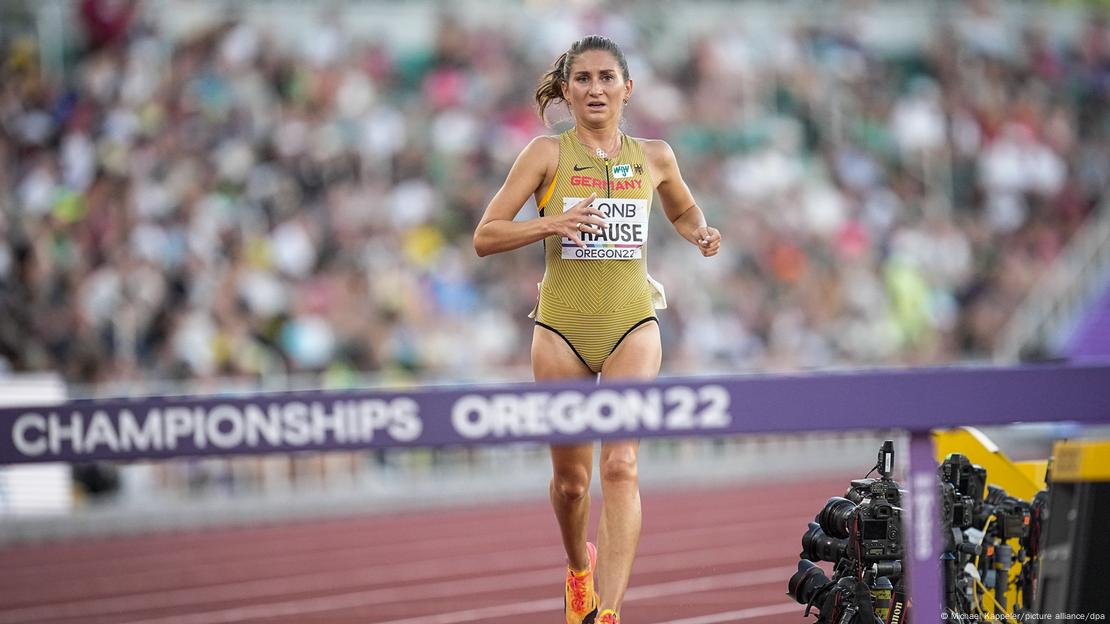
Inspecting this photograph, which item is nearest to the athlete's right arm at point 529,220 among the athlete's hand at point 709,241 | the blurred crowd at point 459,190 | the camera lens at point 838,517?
the athlete's hand at point 709,241

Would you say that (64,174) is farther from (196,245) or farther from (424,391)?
(424,391)

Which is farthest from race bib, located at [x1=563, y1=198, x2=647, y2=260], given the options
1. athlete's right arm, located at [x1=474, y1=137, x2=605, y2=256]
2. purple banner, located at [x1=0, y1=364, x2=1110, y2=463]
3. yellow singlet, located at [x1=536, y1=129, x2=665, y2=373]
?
purple banner, located at [x1=0, y1=364, x2=1110, y2=463]

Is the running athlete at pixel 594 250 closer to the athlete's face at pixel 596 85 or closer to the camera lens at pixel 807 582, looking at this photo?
the athlete's face at pixel 596 85

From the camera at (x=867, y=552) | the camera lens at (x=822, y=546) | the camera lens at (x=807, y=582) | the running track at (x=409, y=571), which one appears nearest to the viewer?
the camera at (x=867, y=552)

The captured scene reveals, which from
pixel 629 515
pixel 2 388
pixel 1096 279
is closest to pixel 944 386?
pixel 629 515

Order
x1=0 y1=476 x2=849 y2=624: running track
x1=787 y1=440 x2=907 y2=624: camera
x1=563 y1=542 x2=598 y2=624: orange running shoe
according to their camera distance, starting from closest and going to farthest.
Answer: x1=787 y1=440 x2=907 y2=624: camera → x1=563 y1=542 x2=598 y2=624: orange running shoe → x1=0 y1=476 x2=849 y2=624: running track

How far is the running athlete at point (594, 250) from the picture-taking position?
5.81 meters

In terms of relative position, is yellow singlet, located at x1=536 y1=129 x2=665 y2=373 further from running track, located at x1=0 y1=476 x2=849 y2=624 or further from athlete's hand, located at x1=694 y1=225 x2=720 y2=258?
running track, located at x1=0 y1=476 x2=849 y2=624

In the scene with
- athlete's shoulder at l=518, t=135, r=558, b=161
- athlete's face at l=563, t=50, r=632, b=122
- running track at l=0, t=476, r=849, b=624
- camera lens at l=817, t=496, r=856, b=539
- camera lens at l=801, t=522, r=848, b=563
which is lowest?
running track at l=0, t=476, r=849, b=624

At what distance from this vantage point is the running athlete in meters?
5.81

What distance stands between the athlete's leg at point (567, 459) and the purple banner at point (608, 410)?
1809mm

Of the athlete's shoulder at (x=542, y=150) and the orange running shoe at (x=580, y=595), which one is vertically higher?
the athlete's shoulder at (x=542, y=150)

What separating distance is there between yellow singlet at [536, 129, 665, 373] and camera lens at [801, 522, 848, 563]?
40.4 inches

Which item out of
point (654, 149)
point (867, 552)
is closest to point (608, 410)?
point (867, 552)
